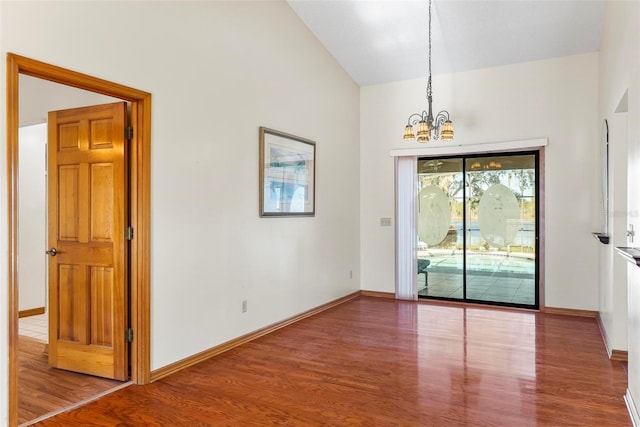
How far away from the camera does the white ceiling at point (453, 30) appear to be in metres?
4.66

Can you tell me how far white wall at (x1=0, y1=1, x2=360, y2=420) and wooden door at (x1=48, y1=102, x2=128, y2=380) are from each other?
0.27 meters

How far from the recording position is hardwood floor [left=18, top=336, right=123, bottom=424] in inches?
111

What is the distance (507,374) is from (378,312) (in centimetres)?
233

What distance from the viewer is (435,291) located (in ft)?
21.0

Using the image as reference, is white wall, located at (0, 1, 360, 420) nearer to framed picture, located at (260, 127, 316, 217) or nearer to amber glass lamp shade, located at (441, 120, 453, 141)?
framed picture, located at (260, 127, 316, 217)

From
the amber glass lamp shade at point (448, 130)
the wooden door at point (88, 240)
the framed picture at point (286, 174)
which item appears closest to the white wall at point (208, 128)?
the framed picture at point (286, 174)

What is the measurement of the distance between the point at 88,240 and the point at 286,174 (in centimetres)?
222

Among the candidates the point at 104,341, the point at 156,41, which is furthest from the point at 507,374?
the point at 156,41

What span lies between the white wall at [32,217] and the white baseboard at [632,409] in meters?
6.31

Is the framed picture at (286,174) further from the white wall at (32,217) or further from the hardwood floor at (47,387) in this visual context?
the white wall at (32,217)

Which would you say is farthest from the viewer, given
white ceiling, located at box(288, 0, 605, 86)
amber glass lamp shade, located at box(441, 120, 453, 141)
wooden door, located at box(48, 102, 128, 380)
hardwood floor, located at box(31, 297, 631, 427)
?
white ceiling, located at box(288, 0, 605, 86)

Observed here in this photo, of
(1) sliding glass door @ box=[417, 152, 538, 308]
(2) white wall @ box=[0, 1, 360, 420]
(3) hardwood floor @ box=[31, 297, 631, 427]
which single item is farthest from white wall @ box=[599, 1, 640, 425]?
(2) white wall @ box=[0, 1, 360, 420]

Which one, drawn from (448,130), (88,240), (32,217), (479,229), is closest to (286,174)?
(448,130)

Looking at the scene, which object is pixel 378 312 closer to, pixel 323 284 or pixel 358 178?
pixel 323 284
